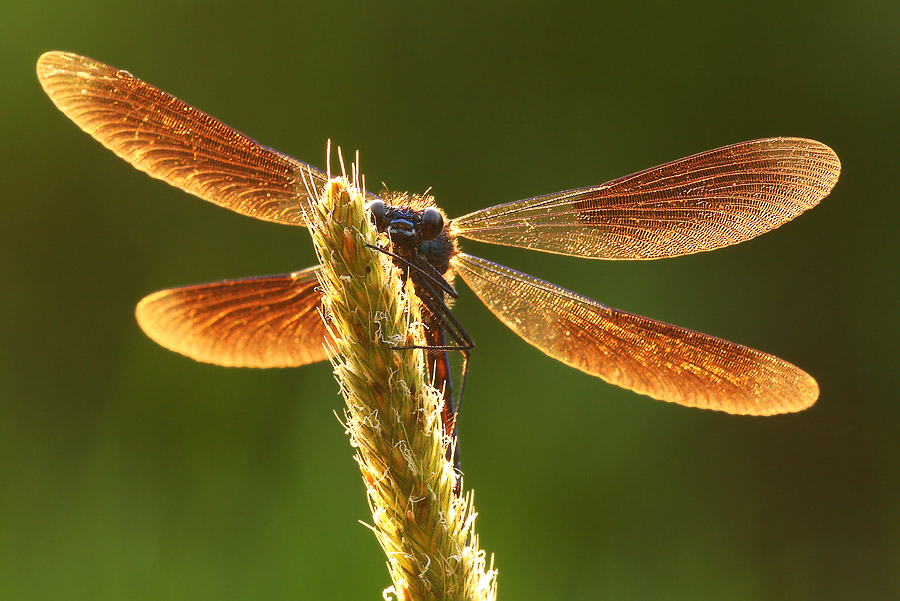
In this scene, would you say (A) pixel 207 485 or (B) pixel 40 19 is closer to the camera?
(A) pixel 207 485

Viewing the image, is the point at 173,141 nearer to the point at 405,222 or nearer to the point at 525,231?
the point at 405,222

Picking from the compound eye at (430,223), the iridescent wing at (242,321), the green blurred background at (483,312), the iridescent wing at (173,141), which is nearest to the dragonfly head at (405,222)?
the compound eye at (430,223)

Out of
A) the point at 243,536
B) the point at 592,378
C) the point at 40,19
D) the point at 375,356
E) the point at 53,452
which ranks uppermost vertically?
the point at 40,19

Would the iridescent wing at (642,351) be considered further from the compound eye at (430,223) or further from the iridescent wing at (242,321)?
the iridescent wing at (242,321)

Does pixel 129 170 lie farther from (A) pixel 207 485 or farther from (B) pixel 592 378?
(B) pixel 592 378

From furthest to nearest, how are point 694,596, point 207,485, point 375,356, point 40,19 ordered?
point 40,19
point 207,485
point 694,596
point 375,356

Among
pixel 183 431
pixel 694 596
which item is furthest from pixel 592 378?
pixel 183 431
